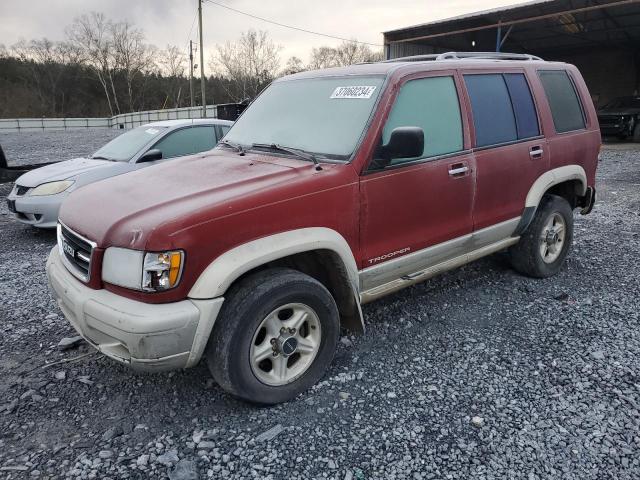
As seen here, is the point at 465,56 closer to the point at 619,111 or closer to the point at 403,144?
the point at 403,144

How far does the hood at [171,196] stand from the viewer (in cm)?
247

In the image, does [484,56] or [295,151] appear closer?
[295,151]

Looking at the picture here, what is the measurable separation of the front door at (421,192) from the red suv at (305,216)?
0.01m

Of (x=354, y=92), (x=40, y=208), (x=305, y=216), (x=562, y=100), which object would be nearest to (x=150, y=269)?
(x=305, y=216)

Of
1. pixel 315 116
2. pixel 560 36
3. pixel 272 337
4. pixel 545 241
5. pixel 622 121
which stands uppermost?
pixel 560 36

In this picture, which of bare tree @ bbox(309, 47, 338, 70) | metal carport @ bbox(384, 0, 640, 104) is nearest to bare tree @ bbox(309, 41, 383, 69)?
bare tree @ bbox(309, 47, 338, 70)

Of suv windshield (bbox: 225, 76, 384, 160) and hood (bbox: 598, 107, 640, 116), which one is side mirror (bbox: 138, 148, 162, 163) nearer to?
suv windshield (bbox: 225, 76, 384, 160)

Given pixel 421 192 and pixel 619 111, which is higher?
pixel 619 111

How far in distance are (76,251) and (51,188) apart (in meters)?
4.17

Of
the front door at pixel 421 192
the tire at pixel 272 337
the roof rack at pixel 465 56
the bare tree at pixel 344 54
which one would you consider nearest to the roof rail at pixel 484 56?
the roof rack at pixel 465 56

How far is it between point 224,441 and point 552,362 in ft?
7.37

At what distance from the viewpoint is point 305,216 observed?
2.80m

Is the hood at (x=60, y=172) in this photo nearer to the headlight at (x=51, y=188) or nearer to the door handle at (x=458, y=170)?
the headlight at (x=51, y=188)

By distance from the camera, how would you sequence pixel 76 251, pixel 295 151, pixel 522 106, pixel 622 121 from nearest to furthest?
pixel 76 251, pixel 295 151, pixel 522 106, pixel 622 121
